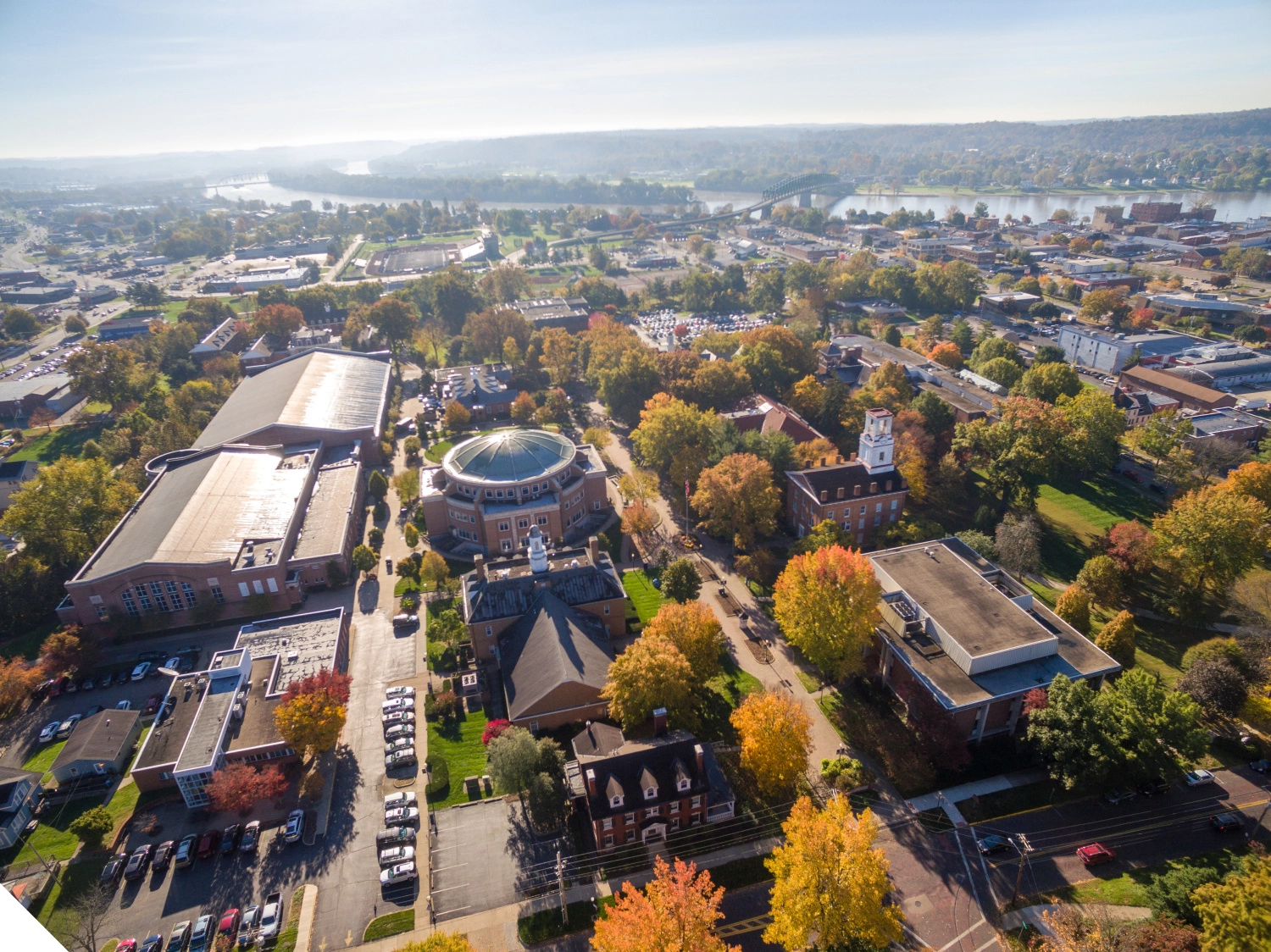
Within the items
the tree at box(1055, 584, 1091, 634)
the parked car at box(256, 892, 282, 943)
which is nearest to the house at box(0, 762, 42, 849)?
the parked car at box(256, 892, 282, 943)

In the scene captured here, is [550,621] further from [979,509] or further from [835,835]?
[979,509]

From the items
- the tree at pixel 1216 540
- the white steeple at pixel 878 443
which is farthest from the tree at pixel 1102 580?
the white steeple at pixel 878 443

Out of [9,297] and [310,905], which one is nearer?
[310,905]

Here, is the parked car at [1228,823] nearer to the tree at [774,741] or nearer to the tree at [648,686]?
the tree at [774,741]

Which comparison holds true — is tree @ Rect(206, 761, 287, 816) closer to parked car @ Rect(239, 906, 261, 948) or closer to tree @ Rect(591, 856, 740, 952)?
parked car @ Rect(239, 906, 261, 948)

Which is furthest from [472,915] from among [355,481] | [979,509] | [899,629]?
[979,509]
